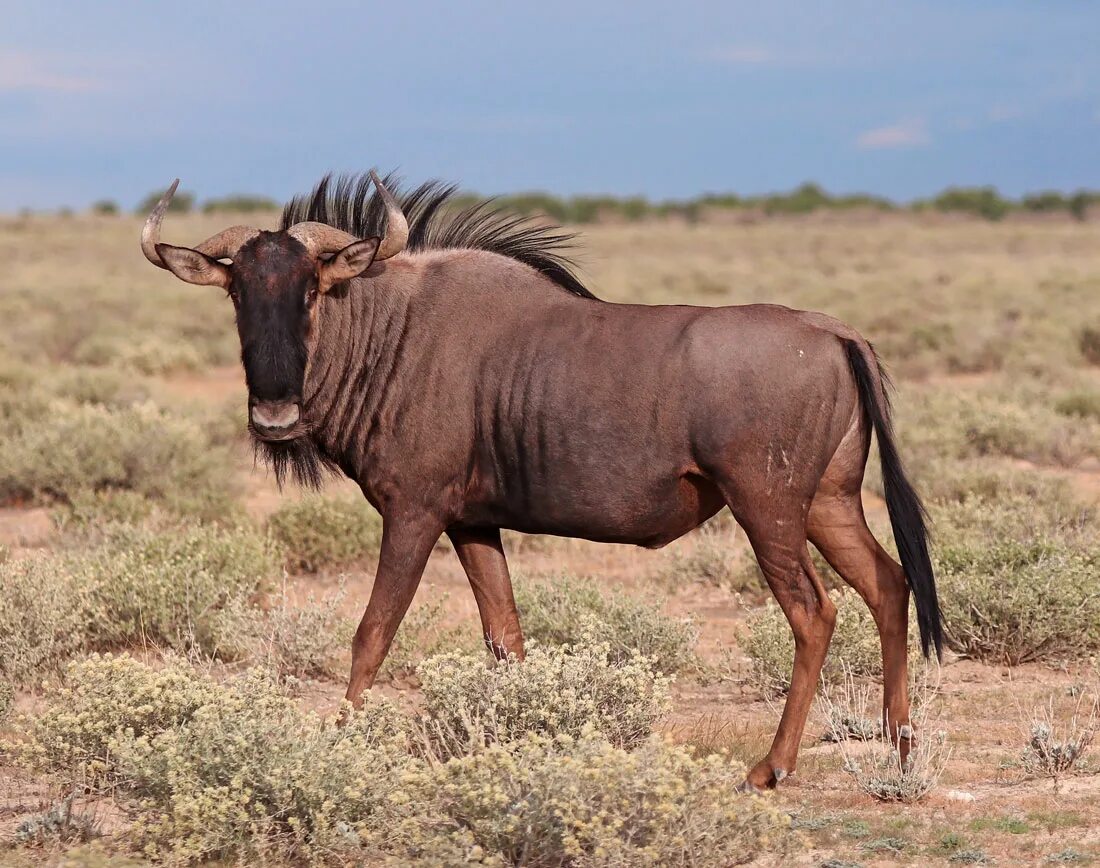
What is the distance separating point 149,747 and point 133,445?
785cm

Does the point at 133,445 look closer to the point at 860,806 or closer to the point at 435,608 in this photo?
the point at 435,608

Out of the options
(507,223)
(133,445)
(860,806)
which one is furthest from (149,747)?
(133,445)

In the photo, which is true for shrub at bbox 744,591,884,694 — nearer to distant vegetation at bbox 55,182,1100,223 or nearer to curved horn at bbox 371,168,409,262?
curved horn at bbox 371,168,409,262

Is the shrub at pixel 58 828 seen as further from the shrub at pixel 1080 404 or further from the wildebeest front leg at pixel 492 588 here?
the shrub at pixel 1080 404

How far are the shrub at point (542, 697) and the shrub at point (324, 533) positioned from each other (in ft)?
15.2

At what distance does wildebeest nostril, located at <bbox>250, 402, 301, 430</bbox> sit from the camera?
583 centimetres

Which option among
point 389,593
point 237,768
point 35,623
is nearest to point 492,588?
point 389,593

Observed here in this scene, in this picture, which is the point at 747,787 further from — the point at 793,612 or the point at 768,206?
the point at 768,206

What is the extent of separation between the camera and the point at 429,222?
6902 millimetres

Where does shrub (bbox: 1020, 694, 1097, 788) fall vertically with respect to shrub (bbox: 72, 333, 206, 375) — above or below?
above

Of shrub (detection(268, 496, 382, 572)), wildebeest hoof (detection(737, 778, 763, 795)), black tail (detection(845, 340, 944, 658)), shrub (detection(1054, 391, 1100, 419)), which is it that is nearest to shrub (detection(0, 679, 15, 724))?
wildebeest hoof (detection(737, 778, 763, 795))

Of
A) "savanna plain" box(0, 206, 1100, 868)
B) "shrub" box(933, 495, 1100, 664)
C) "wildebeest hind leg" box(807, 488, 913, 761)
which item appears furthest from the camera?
"shrub" box(933, 495, 1100, 664)

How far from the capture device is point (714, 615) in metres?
9.41

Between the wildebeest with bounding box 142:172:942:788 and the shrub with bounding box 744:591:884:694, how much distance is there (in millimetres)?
1297
